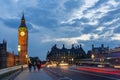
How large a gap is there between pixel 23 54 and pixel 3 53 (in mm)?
92785

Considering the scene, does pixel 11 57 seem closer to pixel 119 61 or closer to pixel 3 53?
pixel 3 53

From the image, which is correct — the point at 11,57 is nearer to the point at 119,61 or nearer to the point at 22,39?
the point at 119,61

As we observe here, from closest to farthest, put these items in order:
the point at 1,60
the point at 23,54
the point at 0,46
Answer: the point at 1,60
the point at 0,46
the point at 23,54

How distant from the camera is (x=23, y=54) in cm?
19275

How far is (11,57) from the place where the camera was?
102812 millimetres

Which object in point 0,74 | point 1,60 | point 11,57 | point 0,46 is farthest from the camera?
point 0,46

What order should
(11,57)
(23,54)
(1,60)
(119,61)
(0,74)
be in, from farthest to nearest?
(23,54) → (11,57) → (1,60) → (119,61) → (0,74)

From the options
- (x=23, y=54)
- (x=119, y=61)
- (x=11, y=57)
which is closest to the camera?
(x=119, y=61)

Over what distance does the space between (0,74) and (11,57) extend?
73.5 meters

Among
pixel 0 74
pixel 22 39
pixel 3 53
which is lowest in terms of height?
pixel 0 74

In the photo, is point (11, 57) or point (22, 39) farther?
point (22, 39)

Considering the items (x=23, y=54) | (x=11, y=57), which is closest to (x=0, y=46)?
(x=11, y=57)

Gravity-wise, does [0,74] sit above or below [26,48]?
below

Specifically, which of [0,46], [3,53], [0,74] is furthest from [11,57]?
[0,74]
